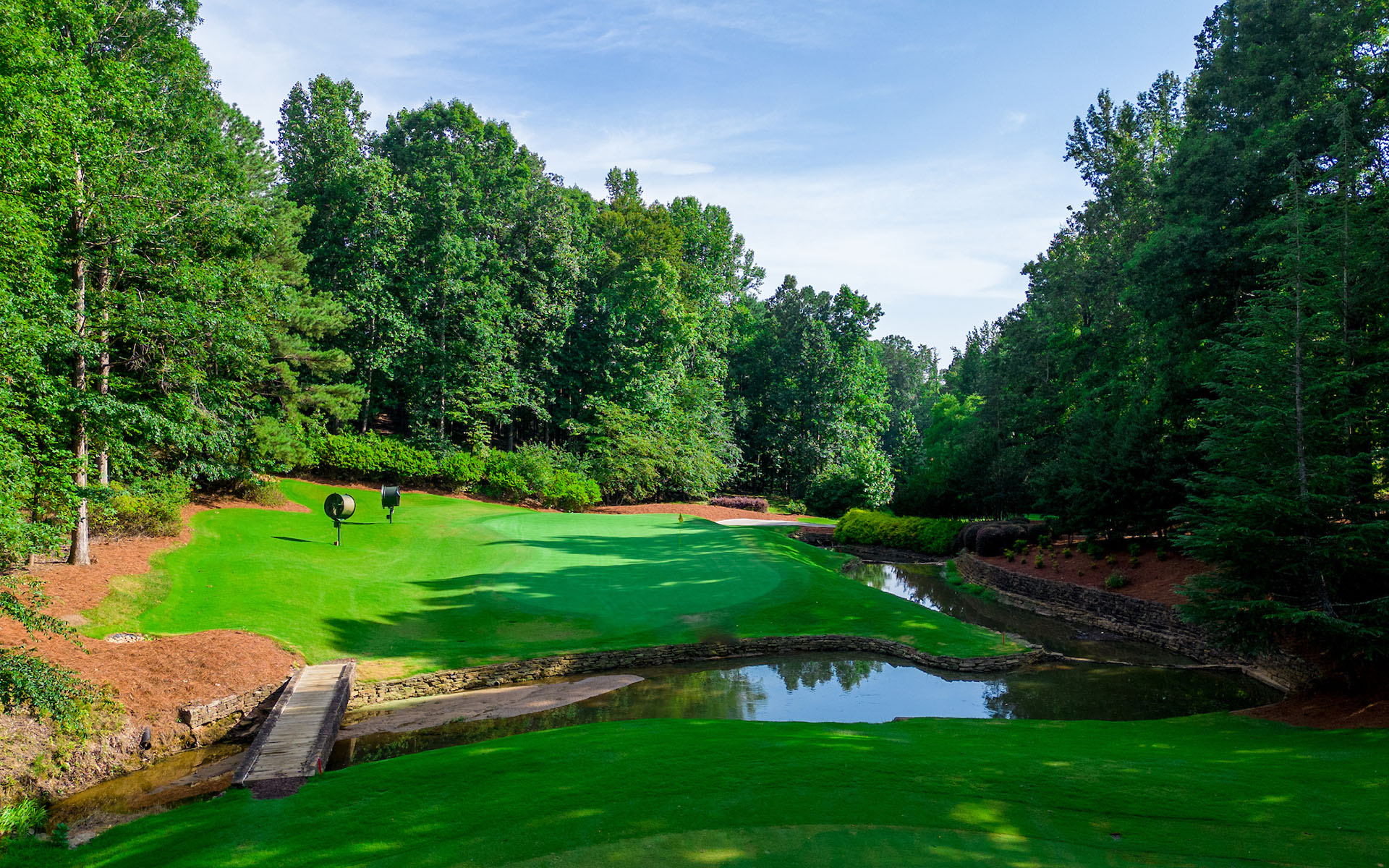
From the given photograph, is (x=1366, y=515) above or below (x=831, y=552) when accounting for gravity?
above

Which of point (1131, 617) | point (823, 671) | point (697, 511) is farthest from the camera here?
point (697, 511)

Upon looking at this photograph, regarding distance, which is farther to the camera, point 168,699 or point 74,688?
point 168,699

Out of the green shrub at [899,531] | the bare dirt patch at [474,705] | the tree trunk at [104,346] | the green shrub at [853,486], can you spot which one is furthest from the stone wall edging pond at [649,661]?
the green shrub at [853,486]

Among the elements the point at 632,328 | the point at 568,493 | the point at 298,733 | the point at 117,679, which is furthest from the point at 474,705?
the point at 632,328

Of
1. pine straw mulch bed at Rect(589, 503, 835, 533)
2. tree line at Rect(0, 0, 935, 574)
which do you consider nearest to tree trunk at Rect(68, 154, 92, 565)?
tree line at Rect(0, 0, 935, 574)

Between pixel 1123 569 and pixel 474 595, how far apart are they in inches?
777

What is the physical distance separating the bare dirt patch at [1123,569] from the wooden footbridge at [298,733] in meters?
19.2

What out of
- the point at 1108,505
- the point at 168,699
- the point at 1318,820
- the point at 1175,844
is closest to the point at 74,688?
the point at 168,699

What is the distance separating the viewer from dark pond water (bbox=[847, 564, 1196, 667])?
16906 mm

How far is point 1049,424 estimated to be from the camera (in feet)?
117

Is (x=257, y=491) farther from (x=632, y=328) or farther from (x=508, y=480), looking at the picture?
(x=632, y=328)

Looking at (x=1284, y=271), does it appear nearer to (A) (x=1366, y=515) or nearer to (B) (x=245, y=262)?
(A) (x=1366, y=515)

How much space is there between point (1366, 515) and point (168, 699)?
2088 centimetres

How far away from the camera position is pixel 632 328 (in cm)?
4569
